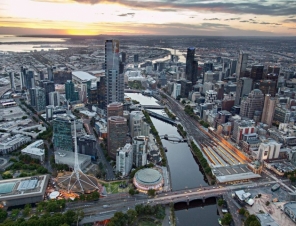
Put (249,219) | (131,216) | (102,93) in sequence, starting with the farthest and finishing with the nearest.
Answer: (102,93), (131,216), (249,219)

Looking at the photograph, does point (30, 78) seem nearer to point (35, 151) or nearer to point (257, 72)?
point (35, 151)

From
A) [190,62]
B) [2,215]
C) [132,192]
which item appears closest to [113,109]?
[132,192]

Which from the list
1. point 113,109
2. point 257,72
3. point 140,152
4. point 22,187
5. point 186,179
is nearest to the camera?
point 22,187

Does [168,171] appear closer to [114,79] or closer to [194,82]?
[114,79]

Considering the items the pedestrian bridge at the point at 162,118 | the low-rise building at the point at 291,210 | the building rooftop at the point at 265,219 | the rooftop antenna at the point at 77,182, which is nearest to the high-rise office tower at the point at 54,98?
the pedestrian bridge at the point at 162,118

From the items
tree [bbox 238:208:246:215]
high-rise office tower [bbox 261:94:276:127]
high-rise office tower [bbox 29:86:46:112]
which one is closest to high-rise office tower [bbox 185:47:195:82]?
high-rise office tower [bbox 261:94:276:127]

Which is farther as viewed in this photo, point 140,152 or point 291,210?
point 140,152

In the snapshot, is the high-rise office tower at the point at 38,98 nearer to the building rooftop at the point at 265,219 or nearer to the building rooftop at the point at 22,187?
the building rooftop at the point at 22,187
